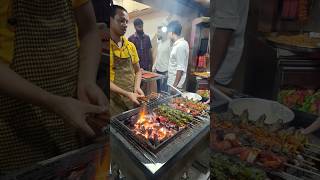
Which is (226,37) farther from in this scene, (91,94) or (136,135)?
(136,135)

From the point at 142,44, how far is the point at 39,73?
4.30ft

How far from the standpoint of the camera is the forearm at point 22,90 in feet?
2.74

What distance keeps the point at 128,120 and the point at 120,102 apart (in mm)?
175

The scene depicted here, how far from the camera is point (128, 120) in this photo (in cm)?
202

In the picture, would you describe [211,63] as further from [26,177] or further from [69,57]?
[26,177]

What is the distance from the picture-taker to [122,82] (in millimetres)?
2184

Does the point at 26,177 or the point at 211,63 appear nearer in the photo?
the point at 26,177

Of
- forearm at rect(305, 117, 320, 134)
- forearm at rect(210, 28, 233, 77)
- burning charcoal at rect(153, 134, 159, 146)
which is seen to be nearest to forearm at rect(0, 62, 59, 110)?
forearm at rect(210, 28, 233, 77)

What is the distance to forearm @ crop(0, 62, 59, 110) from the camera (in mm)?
834

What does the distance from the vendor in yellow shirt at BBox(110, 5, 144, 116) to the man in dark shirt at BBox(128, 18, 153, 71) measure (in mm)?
53

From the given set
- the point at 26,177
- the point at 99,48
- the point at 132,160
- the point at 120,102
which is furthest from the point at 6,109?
the point at 120,102

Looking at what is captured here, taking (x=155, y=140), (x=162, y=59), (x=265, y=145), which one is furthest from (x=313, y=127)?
(x=162, y=59)

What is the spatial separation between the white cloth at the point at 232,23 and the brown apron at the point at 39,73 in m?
0.70

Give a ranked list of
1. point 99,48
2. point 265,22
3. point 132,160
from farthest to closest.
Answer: point 132,160
point 265,22
point 99,48
